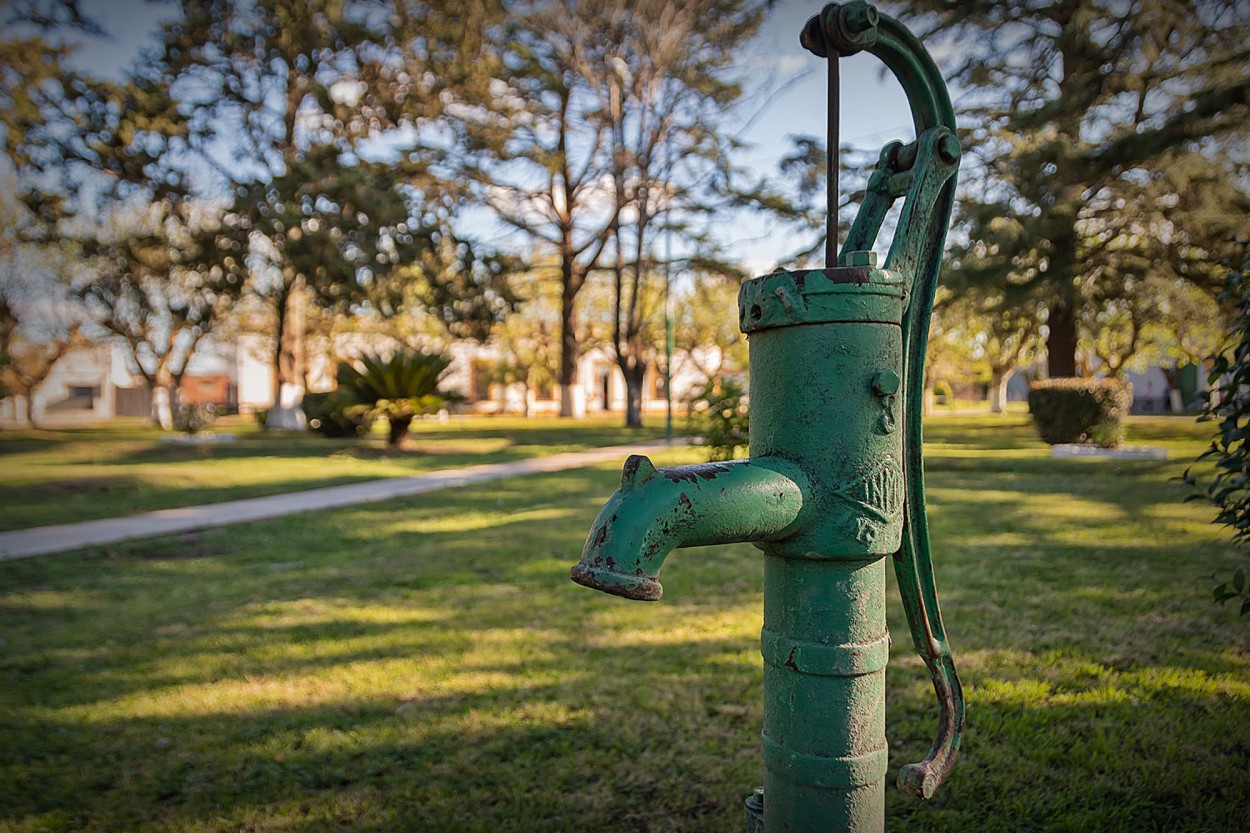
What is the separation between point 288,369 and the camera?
21469 mm

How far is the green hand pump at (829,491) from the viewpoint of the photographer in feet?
3.67

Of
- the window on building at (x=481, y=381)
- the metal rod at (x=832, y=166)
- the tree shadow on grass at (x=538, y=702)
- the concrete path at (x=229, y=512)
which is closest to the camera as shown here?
the metal rod at (x=832, y=166)

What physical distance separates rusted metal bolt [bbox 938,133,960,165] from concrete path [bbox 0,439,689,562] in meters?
7.01

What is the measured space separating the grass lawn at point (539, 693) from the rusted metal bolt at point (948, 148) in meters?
1.79

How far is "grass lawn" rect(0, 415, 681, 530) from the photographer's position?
895 cm

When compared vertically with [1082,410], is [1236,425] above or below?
above

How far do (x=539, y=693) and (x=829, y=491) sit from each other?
2304 mm

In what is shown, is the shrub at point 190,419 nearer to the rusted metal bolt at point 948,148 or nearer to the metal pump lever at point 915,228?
the metal pump lever at point 915,228

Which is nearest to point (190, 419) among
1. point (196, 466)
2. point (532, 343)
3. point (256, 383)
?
point (196, 466)

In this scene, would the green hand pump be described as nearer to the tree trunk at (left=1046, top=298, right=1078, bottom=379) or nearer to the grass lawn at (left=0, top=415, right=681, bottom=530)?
the grass lawn at (left=0, top=415, right=681, bottom=530)

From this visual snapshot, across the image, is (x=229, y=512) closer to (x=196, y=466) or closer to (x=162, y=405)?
(x=196, y=466)

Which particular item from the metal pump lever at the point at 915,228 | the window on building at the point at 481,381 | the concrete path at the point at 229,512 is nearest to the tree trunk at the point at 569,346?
the concrete path at the point at 229,512

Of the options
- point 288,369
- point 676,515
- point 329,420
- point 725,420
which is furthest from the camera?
point 288,369

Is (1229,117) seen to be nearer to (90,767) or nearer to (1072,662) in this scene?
(1072,662)
